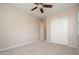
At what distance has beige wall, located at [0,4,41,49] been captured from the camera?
9.61ft

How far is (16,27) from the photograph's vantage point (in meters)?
3.09

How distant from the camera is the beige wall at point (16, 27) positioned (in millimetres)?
2929

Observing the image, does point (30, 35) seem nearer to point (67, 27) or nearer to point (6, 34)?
point (6, 34)

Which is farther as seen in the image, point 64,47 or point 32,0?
point 64,47

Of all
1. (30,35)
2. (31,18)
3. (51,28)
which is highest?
(31,18)

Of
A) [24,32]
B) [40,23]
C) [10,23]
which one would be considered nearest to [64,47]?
[40,23]

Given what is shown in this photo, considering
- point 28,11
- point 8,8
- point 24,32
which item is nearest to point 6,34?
point 24,32

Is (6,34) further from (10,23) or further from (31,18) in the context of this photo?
(31,18)

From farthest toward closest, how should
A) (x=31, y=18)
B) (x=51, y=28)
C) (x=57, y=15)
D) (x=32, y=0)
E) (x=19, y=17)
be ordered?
(x=51, y=28) → (x=57, y=15) → (x=19, y=17) → (x=31, y=18) → (x=32, y=0)

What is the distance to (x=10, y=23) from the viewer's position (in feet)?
10.5

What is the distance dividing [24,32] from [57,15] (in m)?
1.49

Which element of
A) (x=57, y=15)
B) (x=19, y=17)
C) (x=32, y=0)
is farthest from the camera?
(x=57, y=15)

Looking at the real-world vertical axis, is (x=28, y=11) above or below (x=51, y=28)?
above

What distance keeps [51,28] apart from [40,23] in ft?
2.69
